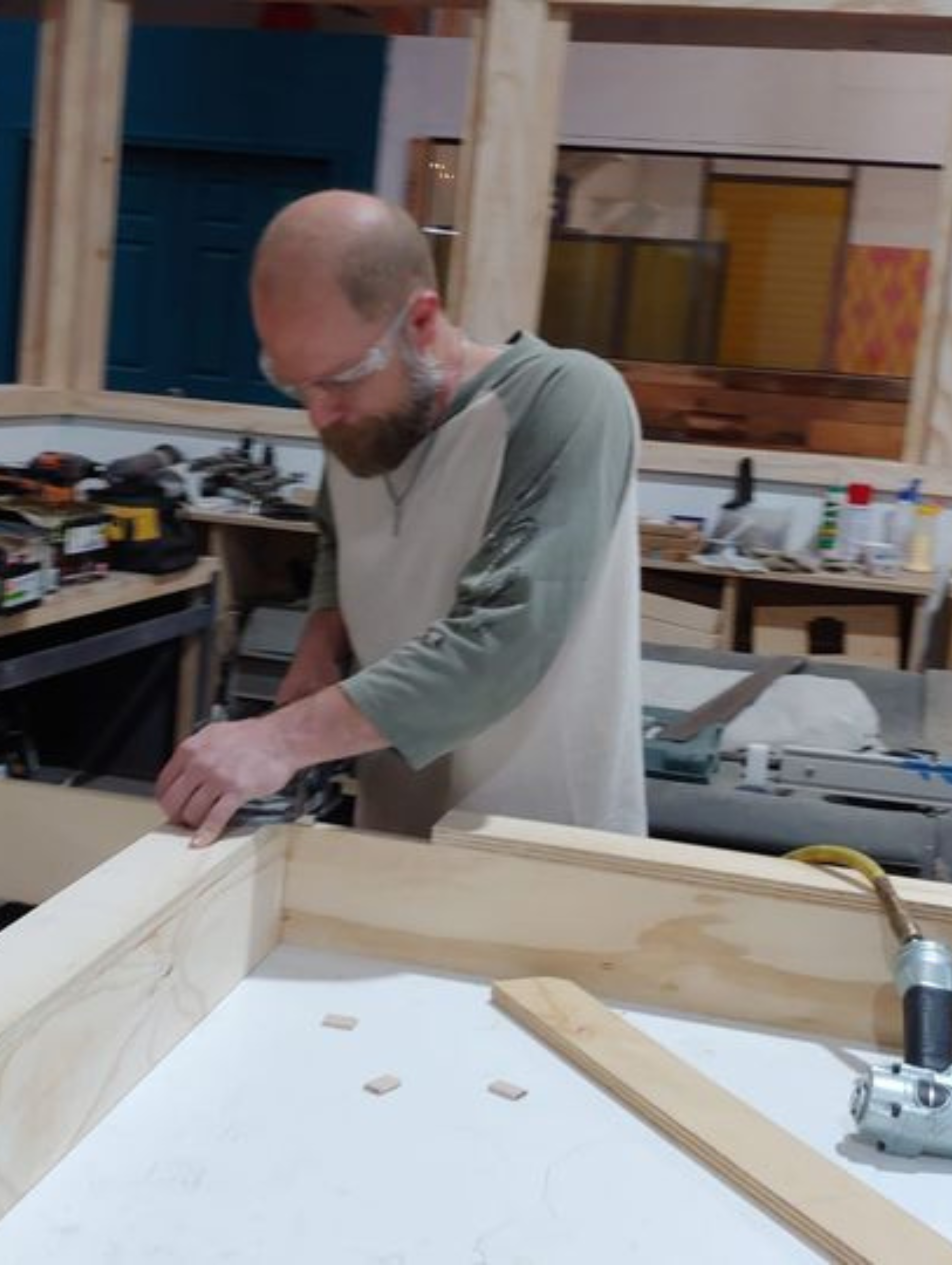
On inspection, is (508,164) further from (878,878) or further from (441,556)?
(878,878)

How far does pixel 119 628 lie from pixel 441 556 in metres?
2.10

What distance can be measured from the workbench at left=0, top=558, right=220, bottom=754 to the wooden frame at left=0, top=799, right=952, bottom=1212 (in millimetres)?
1643

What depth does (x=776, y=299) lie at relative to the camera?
19.5 ft

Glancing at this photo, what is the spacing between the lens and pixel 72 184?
4359mm

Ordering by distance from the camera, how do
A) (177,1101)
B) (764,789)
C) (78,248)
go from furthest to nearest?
1. (78,248)
2. (764,789)
3. (177,1101)

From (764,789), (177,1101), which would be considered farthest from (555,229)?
(177,1101)

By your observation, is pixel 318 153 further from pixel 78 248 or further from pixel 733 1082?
pixel 733 1082

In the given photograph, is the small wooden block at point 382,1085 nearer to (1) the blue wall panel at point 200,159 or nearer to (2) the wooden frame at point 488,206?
(2) the wooden frame at point 488,206

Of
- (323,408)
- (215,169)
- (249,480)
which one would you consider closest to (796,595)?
(249,480)

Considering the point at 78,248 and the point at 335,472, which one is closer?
the point at 335,472

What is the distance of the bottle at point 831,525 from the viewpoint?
12.6ft

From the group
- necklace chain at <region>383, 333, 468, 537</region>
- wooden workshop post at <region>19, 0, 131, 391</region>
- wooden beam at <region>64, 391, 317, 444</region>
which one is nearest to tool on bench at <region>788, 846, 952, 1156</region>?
necklace chain at <region>383, 333, 468, 537</region>

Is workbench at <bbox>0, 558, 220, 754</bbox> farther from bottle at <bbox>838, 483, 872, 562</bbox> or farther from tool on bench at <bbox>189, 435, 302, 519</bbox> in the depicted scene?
bottle at <bbox>838, 483, 872, 562</bbox>

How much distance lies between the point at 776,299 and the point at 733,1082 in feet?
17.6
